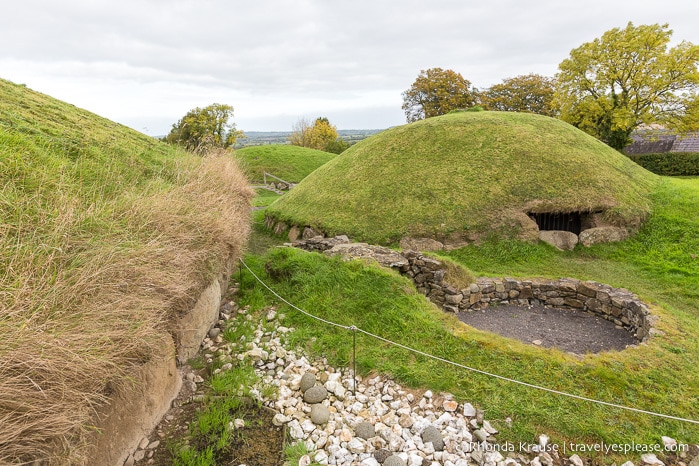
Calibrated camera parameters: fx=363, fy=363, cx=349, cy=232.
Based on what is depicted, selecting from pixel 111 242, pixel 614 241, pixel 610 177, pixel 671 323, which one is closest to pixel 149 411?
pixel 111 242

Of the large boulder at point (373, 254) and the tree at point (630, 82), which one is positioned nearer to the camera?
the large boulder at point (373, 254)

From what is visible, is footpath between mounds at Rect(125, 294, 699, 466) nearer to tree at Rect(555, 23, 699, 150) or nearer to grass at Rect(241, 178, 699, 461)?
grass at Rect(241, 178, 699, 461)

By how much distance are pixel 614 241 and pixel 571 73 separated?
1681 centimetres

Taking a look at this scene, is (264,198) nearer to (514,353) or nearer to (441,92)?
(514,353)

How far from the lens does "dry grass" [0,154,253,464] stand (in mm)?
2350

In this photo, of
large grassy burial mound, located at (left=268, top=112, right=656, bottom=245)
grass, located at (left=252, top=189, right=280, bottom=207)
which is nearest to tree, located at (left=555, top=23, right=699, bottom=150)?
large grassy burial mound, located at (left=268, top=112, right=656, bottom=245)

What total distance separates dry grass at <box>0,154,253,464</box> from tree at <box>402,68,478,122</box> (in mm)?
39683

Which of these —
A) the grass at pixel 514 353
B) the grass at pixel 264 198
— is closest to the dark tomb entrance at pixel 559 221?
the grass at pixel 514 353

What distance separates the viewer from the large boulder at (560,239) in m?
10.9

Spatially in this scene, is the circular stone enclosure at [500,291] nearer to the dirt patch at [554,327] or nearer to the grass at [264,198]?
the dirt patch at [554,327]

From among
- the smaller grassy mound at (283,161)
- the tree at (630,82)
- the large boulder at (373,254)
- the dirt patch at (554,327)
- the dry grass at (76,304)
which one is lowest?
the dirt patch at (554,327)

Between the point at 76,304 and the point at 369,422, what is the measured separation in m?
3.16

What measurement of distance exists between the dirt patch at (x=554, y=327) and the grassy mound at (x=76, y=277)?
18.2ft

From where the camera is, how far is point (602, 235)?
10.9 meters
